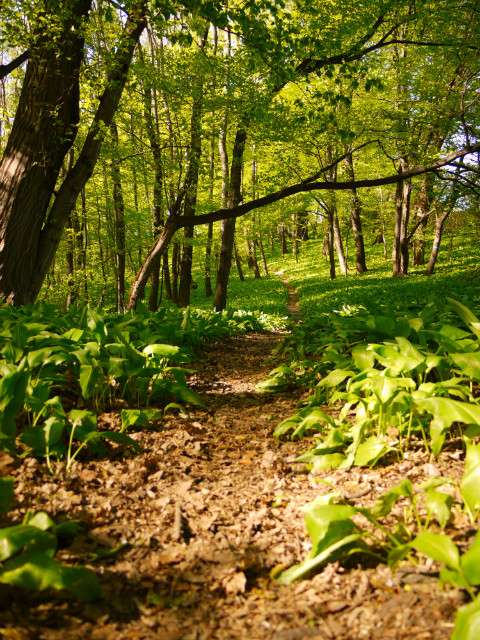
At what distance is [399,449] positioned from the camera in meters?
2.21

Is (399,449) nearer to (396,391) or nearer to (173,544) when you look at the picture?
(396,391)

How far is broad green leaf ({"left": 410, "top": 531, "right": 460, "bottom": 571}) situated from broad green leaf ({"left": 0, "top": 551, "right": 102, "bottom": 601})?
42.8 inches

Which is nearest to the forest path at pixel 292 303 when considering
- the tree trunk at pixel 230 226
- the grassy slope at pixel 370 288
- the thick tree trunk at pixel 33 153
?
the grassy slope at pixel 370 288

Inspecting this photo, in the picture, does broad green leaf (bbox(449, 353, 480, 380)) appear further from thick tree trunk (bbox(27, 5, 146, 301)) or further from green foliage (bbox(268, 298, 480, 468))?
thick tree trunk (bbox(27, 5, 146, 301))

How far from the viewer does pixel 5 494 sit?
1462mm

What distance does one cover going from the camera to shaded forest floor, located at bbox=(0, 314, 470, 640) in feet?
3.86

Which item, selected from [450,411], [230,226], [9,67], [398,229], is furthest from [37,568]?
[398,229]

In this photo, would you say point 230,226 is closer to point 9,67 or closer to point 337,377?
point 9,67

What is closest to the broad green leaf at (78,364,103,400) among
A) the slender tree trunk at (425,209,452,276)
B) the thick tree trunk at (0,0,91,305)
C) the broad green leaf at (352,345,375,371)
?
the broad green leaf at (352,345,375,371)

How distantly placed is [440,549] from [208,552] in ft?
3.08

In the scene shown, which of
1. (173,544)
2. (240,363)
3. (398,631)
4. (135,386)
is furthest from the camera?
(240,363)

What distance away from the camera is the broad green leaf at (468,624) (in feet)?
2.99

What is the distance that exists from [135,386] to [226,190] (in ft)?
31.9

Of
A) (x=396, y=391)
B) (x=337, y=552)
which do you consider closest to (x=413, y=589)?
(x=337, y=552)
